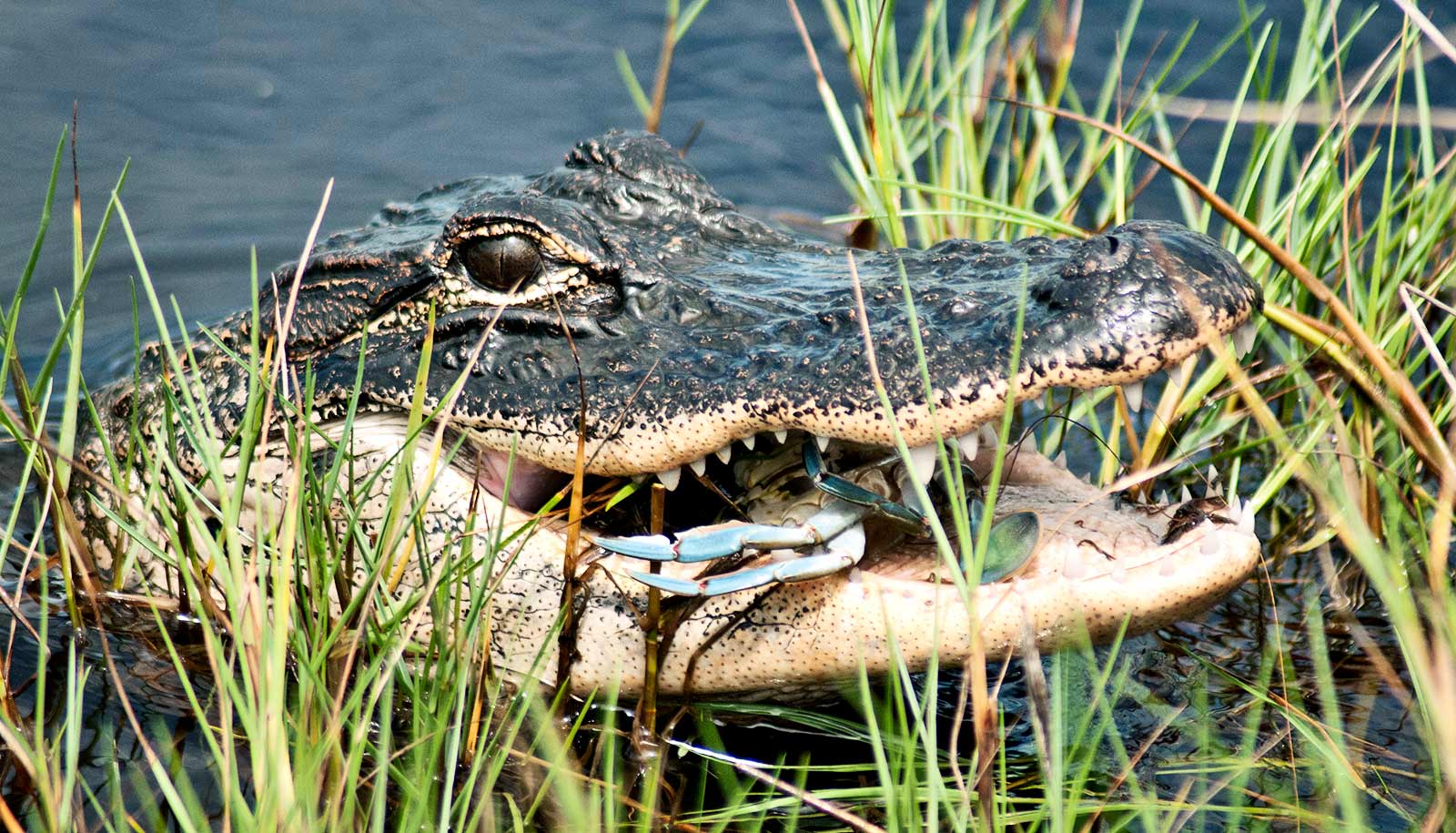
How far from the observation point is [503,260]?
2.82 m

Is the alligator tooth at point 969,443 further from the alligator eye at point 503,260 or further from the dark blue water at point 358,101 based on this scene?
the dark blue water at point 358,101

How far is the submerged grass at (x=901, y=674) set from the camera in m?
2.00

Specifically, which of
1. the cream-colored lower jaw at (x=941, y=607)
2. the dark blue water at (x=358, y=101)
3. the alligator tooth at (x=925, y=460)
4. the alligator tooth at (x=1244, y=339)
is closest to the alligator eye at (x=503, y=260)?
the cream-colored lower jaw at (x=941, y=607)

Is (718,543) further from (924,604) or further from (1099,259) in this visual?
(1099,259)

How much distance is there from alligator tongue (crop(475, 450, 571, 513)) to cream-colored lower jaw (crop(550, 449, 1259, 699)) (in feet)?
0.90

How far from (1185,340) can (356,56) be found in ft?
16.6

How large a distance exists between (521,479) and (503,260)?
1.44 feet

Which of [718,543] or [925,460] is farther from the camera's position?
[718,543]

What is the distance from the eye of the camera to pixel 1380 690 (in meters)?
3.07

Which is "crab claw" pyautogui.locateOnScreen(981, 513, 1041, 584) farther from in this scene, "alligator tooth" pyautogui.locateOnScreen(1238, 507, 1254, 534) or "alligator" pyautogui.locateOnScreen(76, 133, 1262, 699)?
"alligator tooth" pyautogui.locateOnScreen(1238, 507, 1254, 534)

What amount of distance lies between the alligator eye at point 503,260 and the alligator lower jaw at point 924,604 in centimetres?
51

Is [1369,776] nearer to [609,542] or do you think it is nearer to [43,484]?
[609,542]

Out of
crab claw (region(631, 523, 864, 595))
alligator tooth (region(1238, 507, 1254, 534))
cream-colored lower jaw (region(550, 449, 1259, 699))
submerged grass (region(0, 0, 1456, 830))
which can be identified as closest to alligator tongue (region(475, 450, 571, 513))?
submerged grass (region(0, 0, 1456, 830))

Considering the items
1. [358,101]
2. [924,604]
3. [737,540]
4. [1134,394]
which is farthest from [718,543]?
[358,101]
